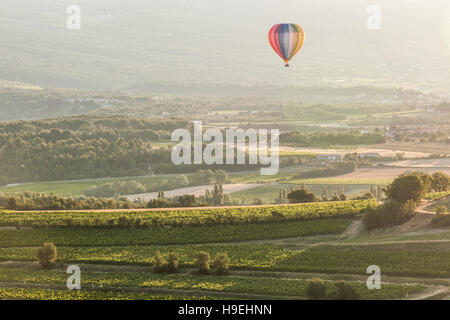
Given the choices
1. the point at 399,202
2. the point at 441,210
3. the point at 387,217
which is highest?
the point at 399,202

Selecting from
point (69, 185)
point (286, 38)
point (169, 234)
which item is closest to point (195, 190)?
point (69, 185)

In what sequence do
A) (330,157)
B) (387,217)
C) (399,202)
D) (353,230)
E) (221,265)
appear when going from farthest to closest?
1. (330,157)
2. (399,202)
3. (353,230)
4. (387,217)
5. (221,265)

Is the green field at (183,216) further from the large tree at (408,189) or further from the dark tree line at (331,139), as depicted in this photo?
the dark tree line at (331,139)

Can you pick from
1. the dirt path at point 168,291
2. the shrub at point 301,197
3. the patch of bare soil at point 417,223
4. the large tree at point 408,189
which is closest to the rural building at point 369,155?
the shrub at point 301,197

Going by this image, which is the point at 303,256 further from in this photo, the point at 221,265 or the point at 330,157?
the point at 330,157

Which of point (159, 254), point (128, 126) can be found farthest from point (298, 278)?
point (128, 126)

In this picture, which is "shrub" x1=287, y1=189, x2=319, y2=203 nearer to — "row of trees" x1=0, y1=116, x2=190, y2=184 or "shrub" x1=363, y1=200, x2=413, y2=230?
"shrub" x1=363, y1=200, x2=413, y2=230
